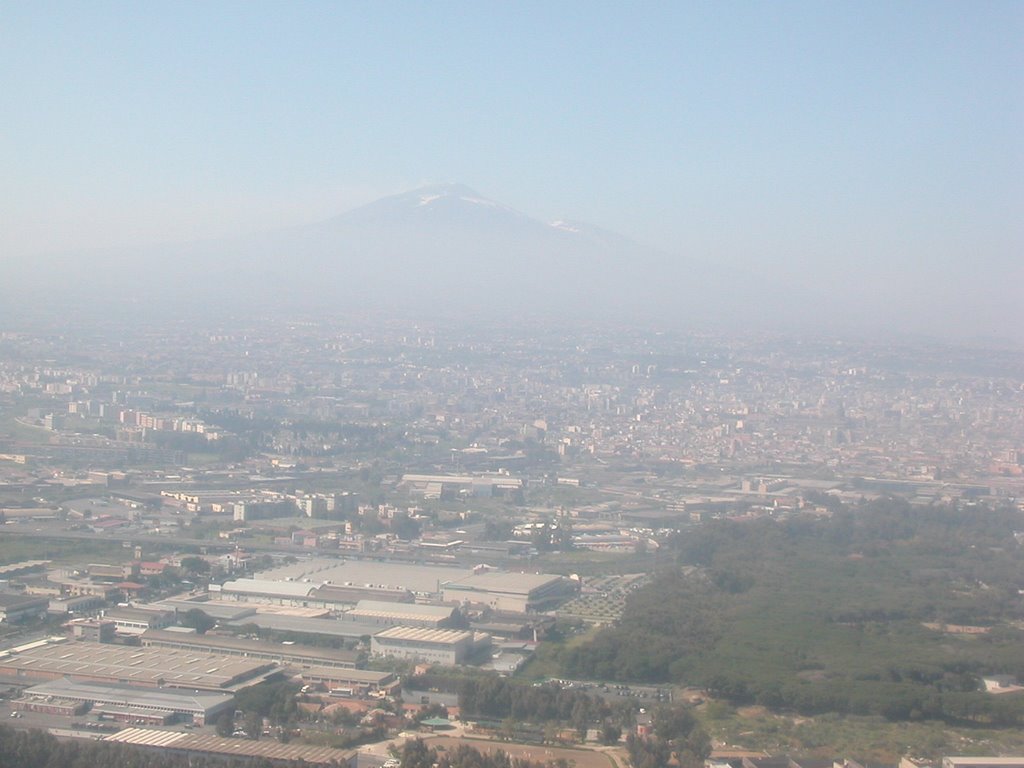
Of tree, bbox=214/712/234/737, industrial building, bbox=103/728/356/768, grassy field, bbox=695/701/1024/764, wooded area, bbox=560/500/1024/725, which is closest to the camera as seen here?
industrial building, bbox=103/728/356/768

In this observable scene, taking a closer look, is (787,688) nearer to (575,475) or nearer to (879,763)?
(879,763)

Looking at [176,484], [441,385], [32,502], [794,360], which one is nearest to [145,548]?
[32,502]

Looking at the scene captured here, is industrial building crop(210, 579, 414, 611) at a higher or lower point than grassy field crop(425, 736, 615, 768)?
lower

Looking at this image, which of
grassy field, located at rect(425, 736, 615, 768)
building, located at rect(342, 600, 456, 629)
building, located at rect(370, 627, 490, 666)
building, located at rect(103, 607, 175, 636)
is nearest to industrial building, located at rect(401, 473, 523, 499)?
building, located at rect(342, 600, 456, 629)

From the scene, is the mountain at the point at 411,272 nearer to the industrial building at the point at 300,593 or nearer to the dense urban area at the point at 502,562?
the dense urban area at the point at 502,562

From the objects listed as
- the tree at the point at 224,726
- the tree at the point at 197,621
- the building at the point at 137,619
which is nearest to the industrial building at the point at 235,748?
the tree at the point at 224,726

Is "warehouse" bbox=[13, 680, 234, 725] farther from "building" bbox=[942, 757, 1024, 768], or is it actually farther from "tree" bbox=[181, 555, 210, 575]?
"building" bbox=[942, 757, 1024, 768]

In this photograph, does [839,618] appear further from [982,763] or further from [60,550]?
[60,550]
